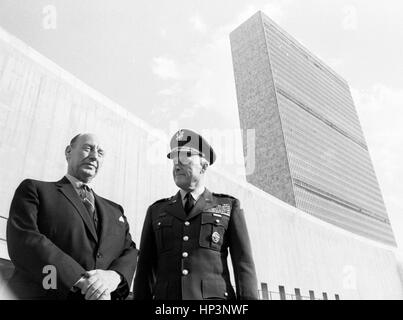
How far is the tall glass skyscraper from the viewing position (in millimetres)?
62156

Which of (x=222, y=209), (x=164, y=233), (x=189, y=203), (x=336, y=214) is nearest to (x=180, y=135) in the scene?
(x=189, y=203)

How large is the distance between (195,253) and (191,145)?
791 mm

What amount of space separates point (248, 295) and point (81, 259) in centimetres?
105

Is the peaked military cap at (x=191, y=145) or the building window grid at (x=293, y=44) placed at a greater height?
the building window grid at (x=293, y=44)

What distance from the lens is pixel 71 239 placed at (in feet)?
6.58

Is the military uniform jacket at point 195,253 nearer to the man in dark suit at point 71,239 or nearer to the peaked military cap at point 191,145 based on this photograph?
the man in dark suit at point 71,239

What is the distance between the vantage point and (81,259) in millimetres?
1982

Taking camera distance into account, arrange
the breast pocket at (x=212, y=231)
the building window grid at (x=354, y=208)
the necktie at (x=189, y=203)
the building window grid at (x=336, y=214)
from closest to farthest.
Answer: the breast pocket at (x=212, y=231) → the necktie at (x=189, y=203) → the building window grid at (x=336, y=214) → the building window grid at (x=354, y=208)

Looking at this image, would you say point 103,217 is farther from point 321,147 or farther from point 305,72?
point 305,72

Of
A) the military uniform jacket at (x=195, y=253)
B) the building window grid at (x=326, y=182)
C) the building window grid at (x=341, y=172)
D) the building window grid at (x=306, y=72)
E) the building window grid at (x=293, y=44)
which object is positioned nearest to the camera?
the military uniform jacket at (x=195, y=253)

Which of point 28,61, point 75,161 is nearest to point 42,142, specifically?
point 28,61

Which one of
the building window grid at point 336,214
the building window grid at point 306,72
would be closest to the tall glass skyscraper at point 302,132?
the building window grid at point 336,214

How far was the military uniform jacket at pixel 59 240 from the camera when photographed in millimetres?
1815

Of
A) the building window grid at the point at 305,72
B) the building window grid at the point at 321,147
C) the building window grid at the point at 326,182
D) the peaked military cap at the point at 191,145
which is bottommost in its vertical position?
the peaked military cap at the point at 191,145
